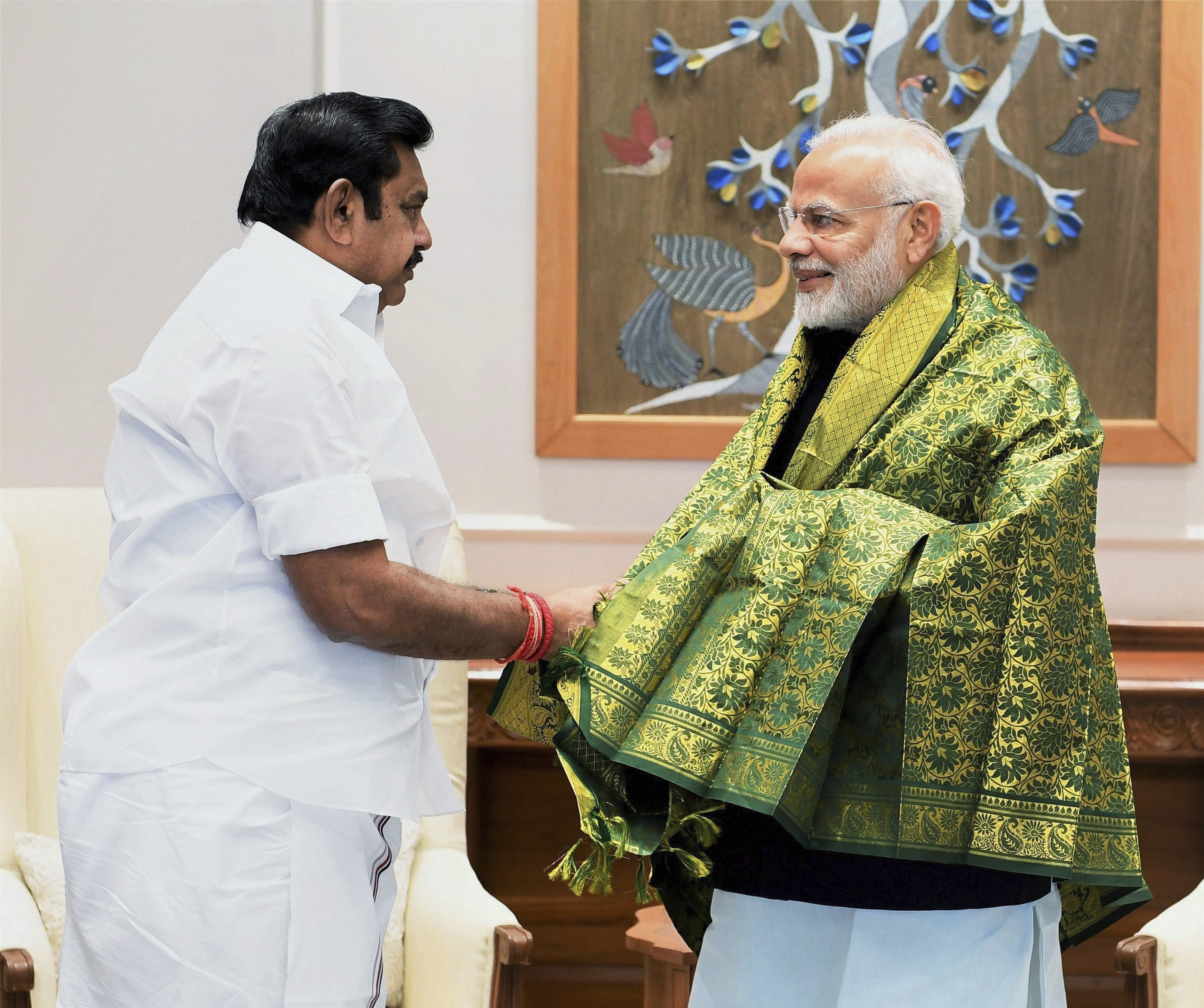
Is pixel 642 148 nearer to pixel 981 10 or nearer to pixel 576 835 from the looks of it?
pixel 981 10

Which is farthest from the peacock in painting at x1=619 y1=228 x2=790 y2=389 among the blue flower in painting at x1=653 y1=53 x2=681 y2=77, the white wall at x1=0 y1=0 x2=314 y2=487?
the white wall at x1=0 y1=0 x2=314 y2=487

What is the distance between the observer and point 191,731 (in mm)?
1538

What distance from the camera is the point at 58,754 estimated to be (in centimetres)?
274

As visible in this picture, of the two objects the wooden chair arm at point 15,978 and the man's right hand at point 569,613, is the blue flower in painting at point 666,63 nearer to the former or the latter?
the man's right hand at point 569,613

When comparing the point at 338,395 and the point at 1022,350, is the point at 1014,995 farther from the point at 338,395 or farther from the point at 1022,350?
the point at 338,395

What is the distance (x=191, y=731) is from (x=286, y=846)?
19 centimetres

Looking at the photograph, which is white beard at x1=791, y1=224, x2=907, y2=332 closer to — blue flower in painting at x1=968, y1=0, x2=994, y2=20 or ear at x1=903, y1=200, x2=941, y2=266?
ear at x1=903, y1=200, x2=941, y2=266

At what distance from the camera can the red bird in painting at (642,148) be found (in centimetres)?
314

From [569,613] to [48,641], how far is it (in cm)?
161

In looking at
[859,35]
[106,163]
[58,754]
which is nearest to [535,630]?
[58,754]

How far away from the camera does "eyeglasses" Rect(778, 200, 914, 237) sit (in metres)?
1.89

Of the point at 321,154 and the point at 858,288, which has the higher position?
the point at 321,154

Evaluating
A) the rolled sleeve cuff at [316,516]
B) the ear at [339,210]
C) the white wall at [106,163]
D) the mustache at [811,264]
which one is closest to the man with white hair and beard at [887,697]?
the mustache at [811,264]

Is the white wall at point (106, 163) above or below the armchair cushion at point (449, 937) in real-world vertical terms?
above
